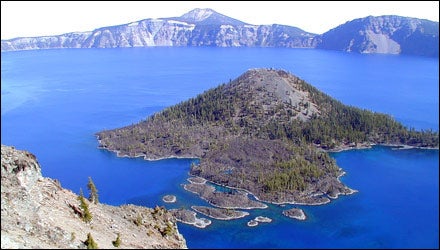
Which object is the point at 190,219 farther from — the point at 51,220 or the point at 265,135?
the point at 265,135

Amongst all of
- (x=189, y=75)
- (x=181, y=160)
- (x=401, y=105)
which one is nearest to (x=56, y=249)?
(x=181, y=160)

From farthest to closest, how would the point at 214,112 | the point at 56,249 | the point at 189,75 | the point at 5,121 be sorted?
the point at 189,75 < the point at 5,121 < the point at 214,112 < the point at 56,249

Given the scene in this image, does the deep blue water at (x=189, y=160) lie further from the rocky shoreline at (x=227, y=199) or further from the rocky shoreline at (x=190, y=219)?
the rocky shoreline at (x=227, y=199)

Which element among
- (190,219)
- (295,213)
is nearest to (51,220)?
(190,219)

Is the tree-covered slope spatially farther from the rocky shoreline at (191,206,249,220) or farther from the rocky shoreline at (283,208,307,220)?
the rocky shoreline at (191,206,249,220)

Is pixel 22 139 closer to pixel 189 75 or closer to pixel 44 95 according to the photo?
pixel 44 95

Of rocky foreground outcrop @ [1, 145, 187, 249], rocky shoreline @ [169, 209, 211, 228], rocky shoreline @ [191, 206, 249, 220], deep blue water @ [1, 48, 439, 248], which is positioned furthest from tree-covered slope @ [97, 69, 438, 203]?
Answer: rocky foreground outcrop @ [1, 145, 187, 249]

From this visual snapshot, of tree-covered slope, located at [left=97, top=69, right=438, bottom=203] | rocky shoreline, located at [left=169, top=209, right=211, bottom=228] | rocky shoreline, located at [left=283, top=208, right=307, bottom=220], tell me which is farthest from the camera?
tree-covered slope, located at [left=97, top=69, right=438, bottom=203]

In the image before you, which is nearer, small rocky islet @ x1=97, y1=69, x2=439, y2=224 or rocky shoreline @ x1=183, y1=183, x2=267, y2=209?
rocky shoreline @ x1=183, y1=183, x2=267, y2=209
